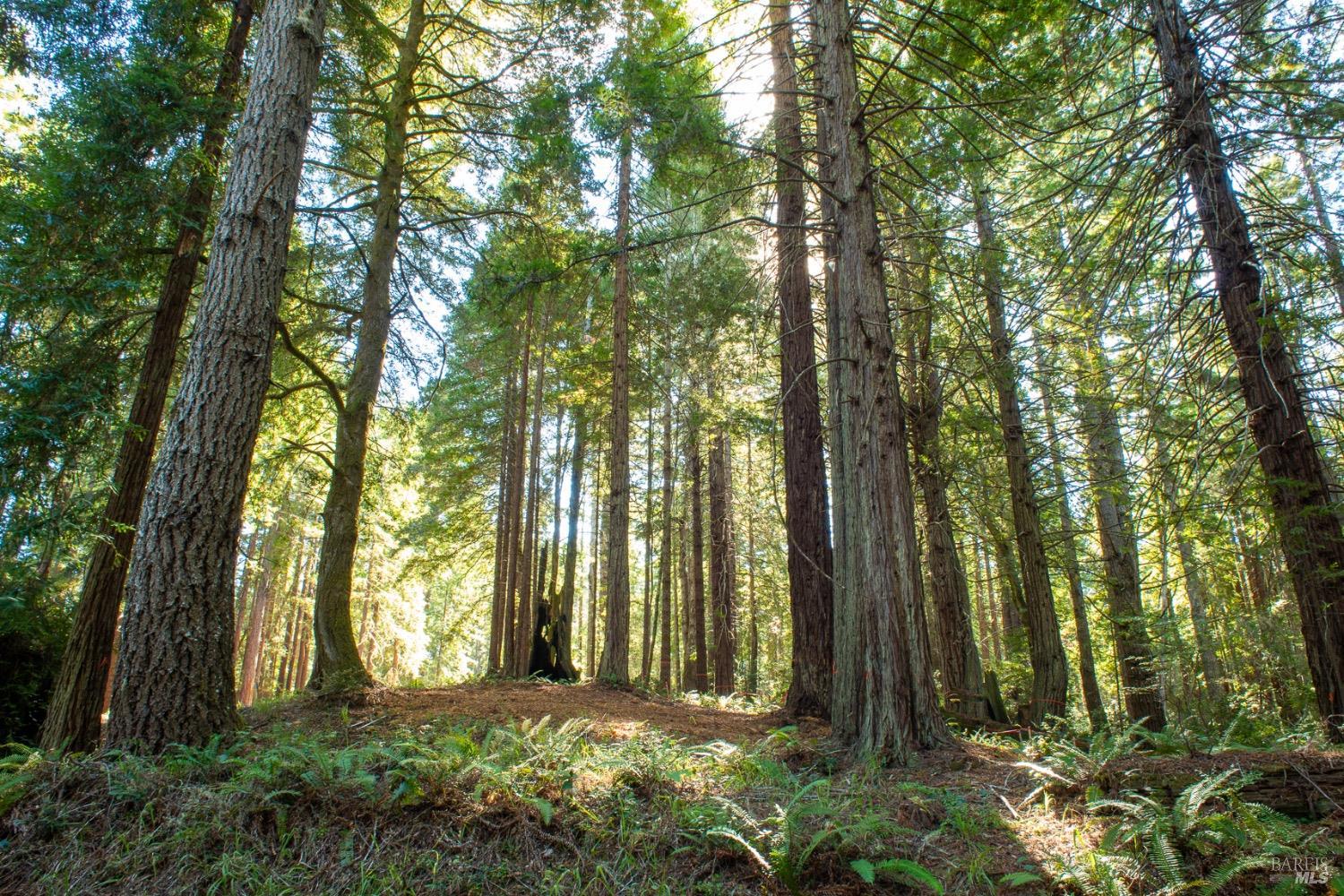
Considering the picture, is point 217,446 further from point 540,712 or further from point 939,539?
point 939,539

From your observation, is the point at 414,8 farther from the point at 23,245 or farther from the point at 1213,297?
the point at 1213,297

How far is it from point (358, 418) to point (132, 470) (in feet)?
7.30

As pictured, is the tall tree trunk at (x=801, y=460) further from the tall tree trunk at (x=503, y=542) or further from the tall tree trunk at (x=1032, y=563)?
the tall tree trunk at (x=503, y=542)

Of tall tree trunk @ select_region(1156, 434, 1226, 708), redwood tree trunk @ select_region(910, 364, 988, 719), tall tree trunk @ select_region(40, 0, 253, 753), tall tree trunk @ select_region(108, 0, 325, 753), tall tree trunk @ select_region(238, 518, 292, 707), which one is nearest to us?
tall tree trunk @ select_region(108, 0, 325, 753)

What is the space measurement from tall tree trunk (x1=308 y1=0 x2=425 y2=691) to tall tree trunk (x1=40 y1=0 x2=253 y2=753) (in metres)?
1.69

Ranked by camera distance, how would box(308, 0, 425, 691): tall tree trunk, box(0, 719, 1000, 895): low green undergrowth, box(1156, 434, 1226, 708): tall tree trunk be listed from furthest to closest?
1. box(308, 0, 425, 691): tall tree trunk
2. box(1156, 434, 1226, 708): tall tree trunk
3. box(0, 719, 1000, 895): low green undergrowth

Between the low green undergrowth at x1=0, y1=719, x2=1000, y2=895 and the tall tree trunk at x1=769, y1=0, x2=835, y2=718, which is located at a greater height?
the tall tree trunk at x1=769, y1=0, x2=835, y2=718

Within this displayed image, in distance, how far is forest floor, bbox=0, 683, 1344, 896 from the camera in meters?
2.64

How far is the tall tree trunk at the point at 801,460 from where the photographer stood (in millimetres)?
7152

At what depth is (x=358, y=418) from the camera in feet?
24.8

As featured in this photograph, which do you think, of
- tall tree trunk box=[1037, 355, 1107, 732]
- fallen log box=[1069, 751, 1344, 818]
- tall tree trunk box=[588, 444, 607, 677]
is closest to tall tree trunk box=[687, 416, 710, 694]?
tall tree trunk box=[588, 444, 607, 677]

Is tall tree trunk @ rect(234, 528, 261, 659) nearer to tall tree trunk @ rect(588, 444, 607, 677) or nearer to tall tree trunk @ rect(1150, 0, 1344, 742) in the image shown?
tall tree trunk @ rect(588, 444, 607, 677)

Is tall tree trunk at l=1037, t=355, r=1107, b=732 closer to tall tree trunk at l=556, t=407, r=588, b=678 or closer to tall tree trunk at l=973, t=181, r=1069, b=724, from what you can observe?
tall tree trunk at l=973, t=181, r=1069, b=724

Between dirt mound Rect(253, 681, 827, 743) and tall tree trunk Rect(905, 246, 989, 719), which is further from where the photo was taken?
tall tree trunk Rect(905, 246, 989, 719)
